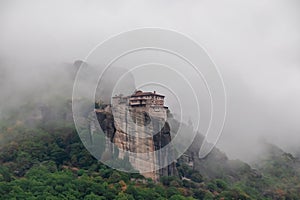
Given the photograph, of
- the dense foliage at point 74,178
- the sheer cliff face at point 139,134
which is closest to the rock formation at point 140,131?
the sheer cliff face at point 139,134

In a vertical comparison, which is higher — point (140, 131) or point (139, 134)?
point (140, 131)

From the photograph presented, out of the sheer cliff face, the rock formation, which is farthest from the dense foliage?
the rock formation

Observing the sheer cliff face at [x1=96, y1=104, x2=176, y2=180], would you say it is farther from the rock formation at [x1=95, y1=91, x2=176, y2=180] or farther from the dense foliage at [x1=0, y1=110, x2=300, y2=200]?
the dense foliage at [x1=0, y1=110, x2=300, y2=200]

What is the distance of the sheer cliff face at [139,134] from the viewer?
85.7m

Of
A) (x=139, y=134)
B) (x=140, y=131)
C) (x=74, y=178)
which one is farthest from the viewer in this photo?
(x=140, y=131)

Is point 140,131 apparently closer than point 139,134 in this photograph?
No

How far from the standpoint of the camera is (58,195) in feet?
248

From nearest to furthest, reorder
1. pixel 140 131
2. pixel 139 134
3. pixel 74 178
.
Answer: pixel 74 178
pixel 139 134
pixel 140 131

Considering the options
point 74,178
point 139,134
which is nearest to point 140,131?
point 139,134

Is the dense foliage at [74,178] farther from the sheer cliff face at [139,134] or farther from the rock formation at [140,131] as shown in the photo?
the rock formation at [140,131]

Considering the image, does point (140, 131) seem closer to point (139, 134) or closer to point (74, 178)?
point (139, 134)

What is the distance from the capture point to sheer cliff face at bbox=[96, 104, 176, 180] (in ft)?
281

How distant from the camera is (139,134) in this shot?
86.0m

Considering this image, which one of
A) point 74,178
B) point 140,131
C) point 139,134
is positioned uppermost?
point 140,131
